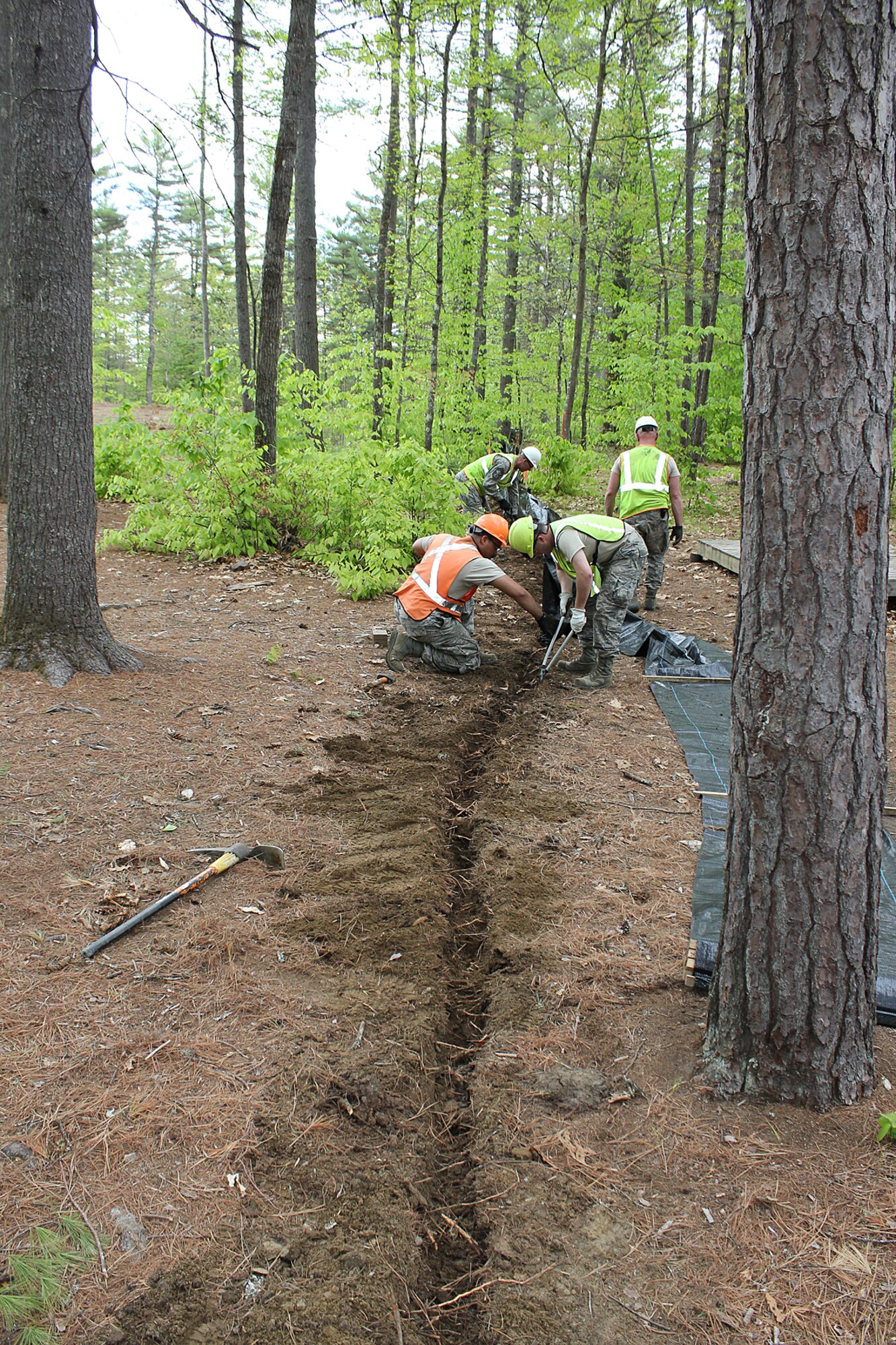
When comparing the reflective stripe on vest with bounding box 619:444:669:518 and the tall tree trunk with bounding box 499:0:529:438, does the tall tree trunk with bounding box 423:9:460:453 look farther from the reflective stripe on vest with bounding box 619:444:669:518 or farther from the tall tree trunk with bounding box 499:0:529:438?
the tall tree trunk with bounding box 499:0:529:438

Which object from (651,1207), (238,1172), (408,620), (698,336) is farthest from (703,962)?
(698,336)

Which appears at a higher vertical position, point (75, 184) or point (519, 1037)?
point (75, 184)

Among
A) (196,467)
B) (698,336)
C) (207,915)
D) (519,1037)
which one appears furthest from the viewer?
(698,336)

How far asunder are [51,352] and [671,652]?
17.0 feet

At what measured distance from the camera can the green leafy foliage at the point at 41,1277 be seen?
5.94 ft

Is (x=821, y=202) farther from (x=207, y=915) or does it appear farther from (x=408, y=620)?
(x=408, y=620)

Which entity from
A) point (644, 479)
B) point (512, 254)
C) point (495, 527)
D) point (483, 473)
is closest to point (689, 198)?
point (512, 254)

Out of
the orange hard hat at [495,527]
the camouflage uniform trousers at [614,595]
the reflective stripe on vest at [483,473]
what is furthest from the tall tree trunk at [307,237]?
the camouflage uniform trousers at [614,595]

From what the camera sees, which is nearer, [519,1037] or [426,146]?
[519,1037]

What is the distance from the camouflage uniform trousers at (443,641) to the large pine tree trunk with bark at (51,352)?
8.22 feet

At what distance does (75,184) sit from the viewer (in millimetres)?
4715

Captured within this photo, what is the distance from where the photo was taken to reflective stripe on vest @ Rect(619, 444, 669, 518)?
821 centimetres

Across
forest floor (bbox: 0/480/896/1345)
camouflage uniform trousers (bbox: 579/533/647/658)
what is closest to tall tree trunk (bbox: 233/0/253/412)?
camouflage uniform trousers (bbox: 579/533/647/658)

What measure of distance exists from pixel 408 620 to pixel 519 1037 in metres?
4.33
